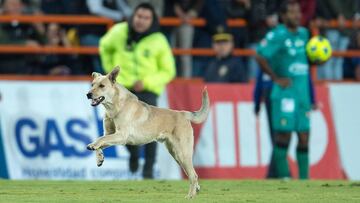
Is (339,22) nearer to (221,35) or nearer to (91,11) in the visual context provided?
(221,35)

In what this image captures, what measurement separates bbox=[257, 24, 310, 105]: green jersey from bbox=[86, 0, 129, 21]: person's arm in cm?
335

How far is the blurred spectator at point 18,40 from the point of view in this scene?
65.6ft

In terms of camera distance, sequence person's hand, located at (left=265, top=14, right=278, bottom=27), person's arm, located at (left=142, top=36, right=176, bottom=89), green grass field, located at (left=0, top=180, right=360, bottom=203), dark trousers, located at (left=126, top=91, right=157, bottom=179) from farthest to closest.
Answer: person's hand, located at (left=265, top=14, right=278, bottom=27), person's arm, located at (left=142, top=36, right=176, bottom=89), dark trousers, located at (left=126, top=91, right=157, bottom=179), green grass field, located at (left=0, top=180, right=360, bottom=203)

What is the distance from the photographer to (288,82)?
59.5 feet

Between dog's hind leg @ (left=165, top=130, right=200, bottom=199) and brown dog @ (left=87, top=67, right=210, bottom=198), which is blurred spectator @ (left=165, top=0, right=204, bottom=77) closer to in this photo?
brown dog @ (left=87, top=67, right=210, bottom=198)

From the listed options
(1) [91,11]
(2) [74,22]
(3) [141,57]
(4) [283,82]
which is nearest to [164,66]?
(3) [141,57]

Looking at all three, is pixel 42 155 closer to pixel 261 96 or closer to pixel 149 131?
pixel 261 96

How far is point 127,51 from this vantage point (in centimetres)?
1759

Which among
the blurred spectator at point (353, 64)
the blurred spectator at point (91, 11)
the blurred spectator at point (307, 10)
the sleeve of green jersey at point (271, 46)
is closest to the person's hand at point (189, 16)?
the blurred spectator at point (91, 11)

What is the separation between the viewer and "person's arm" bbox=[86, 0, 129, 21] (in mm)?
20562

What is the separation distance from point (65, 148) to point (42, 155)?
391 mm

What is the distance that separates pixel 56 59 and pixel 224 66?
2956 mm

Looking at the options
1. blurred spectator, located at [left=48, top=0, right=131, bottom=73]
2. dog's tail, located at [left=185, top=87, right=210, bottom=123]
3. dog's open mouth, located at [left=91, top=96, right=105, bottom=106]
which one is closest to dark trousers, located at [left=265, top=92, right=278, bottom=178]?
blurred spectator, located at [left=48, top=0, right=131, bottom=73]

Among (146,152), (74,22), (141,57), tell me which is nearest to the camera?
(146,152)
